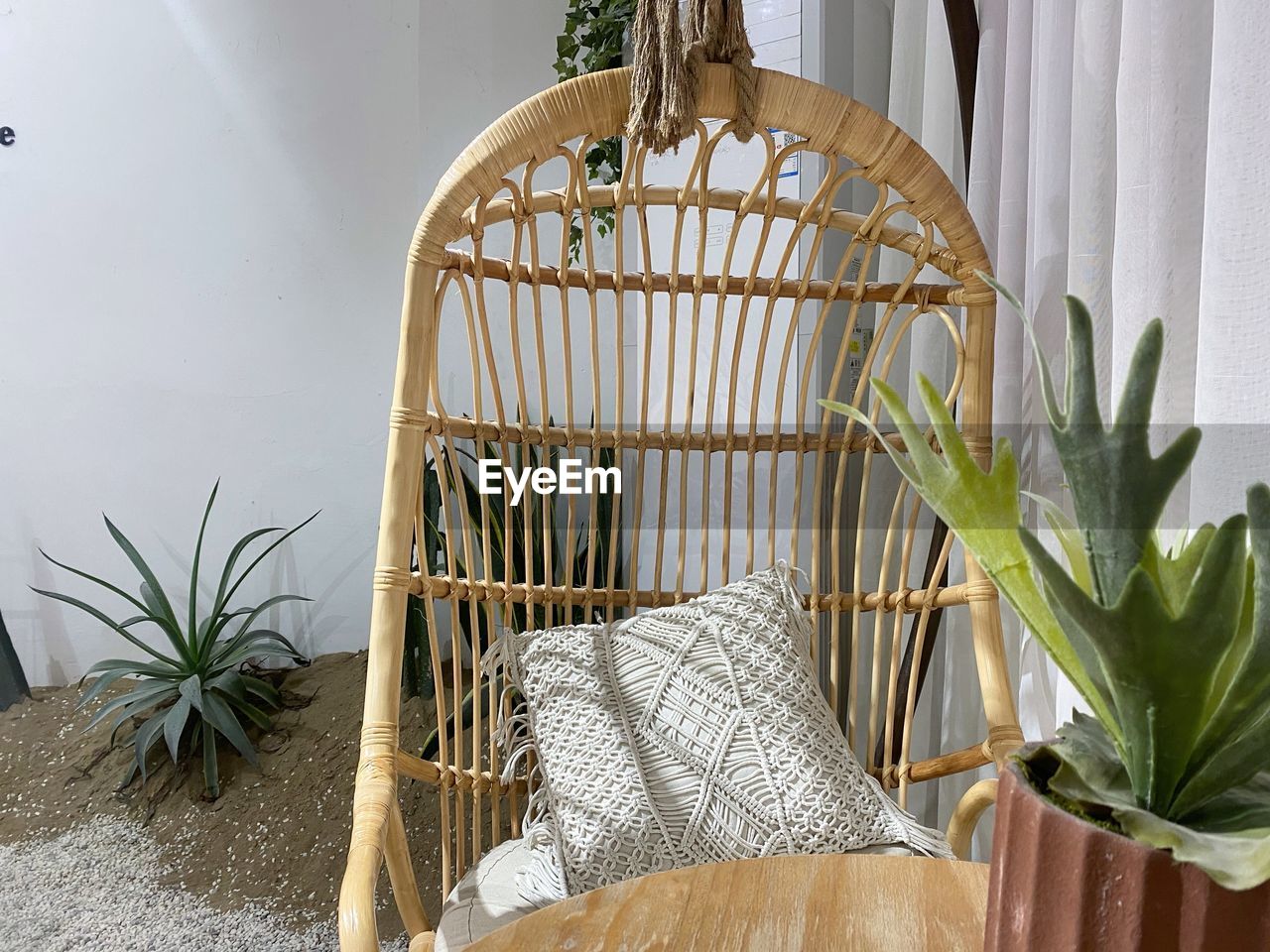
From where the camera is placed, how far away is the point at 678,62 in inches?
37.6

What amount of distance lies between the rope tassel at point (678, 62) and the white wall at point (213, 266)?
104cm

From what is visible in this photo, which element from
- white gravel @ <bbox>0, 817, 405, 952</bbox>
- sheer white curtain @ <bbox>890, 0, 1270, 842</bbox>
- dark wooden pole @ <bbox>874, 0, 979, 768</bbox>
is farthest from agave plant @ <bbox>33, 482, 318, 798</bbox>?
sheer white curtain @ <bbox>890, 0, 1270, 842</bbox>

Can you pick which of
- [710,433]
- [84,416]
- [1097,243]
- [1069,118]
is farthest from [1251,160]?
[84,416]

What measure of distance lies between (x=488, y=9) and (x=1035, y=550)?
1.98 m

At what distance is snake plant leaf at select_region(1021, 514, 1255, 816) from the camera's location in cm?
35

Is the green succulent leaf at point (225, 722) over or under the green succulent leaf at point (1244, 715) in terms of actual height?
under

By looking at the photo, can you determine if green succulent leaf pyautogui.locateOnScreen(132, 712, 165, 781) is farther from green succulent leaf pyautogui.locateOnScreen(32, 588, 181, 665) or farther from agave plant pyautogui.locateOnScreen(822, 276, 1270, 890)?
agave plant pyautogui.locateOnScreen(822, 276, 1270, 890)

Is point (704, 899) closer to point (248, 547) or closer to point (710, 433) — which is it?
point (710, 433)

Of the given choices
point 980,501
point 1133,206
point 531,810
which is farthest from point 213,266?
point 980,501

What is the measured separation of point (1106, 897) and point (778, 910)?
0.32 m

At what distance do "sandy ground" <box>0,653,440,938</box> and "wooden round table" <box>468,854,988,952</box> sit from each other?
3.98 ft

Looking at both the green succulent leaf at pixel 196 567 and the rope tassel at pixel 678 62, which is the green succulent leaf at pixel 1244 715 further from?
the green succulent leaf at pixel 196 567

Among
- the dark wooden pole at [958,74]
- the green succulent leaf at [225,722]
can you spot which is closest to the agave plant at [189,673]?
the green succulent leaf at [225,722]

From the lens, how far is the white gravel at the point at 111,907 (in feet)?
4.95
